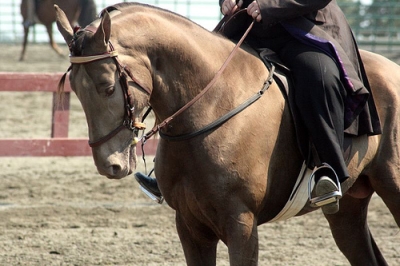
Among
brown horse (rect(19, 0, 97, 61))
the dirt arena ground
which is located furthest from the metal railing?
the dirt arena ground

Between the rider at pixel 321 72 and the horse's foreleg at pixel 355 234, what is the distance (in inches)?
27.1

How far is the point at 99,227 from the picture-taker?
664 centimetres

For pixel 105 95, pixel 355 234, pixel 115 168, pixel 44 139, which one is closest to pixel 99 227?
pixel 44 139

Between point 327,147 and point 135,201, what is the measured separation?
3.92 m

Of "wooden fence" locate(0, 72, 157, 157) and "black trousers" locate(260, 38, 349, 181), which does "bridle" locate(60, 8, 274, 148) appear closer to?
"black trousers" locate(260, 38, 349, 181)

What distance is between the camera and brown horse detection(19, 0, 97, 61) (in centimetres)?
1705

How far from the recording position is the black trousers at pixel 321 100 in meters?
3.97

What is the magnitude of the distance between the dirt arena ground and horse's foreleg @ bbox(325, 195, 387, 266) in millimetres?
890

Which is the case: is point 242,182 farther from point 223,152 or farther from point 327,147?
point 327,147

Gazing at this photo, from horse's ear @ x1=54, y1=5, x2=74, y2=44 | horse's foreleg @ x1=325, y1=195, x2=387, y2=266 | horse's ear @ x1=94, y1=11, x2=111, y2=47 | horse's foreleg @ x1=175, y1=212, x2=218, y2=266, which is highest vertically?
horse's ear @ x1=94, y1=11, x2=111, y2=47

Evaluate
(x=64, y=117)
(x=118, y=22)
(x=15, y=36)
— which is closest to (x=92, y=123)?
(x=118, y=22)

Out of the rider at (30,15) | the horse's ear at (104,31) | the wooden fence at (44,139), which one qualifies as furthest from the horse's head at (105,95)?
the rider at (30,15)

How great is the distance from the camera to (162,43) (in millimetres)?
3641

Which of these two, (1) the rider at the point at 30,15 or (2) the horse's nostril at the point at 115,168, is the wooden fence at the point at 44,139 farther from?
(1) the rider at the point at 30,15
